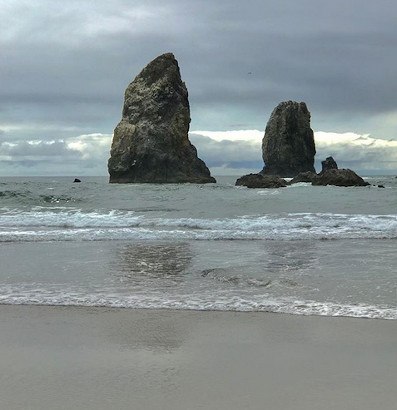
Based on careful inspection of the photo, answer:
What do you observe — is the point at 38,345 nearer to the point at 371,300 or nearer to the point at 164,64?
the point at 371,300

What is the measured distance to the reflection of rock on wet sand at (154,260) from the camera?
8.60 m

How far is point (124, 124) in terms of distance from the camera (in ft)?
240

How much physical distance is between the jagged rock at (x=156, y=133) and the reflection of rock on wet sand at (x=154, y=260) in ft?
184

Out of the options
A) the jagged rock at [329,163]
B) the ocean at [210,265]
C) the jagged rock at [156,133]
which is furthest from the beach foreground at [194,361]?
the jagged rock at [329,163]

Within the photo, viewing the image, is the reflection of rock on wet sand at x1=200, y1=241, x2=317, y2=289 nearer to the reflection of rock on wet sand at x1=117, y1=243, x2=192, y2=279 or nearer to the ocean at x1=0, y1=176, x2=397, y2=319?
the ocean at x1=0, y1=176, x2=397, y2=319

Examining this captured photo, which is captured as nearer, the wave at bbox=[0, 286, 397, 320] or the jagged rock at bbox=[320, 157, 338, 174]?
the wave at bbox=[0, 286, 397, 320]

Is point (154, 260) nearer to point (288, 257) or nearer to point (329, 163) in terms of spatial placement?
point (288, 257)

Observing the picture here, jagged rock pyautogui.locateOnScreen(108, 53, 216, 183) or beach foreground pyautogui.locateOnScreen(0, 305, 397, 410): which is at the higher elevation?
jagged rock pyautogui.locateOnScreen(108, 53, 216, 183)

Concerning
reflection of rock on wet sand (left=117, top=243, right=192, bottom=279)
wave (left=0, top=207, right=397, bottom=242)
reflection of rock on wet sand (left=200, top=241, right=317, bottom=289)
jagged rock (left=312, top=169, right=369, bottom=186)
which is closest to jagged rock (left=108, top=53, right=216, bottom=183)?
jagged rock (left=312, top=169, right=369, bottom=186)

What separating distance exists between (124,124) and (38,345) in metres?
70.4

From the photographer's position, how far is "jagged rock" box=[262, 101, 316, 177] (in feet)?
323

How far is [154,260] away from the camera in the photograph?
10117mm

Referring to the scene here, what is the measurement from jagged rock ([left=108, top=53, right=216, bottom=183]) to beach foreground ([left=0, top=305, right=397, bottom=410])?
206ft

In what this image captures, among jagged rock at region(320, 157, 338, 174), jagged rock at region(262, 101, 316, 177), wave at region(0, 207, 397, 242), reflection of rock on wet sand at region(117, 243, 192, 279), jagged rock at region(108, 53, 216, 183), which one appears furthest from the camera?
jagged rock at region(262, 101, 316, 177)
